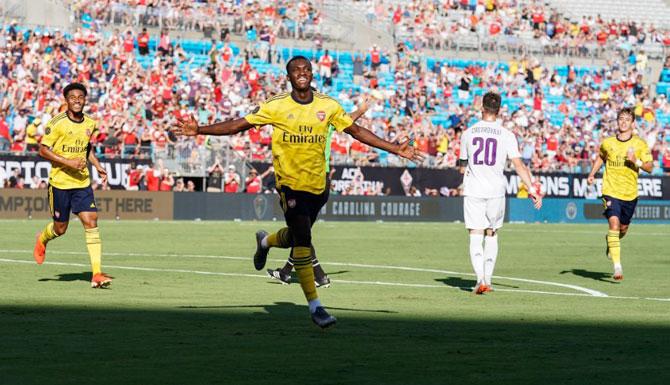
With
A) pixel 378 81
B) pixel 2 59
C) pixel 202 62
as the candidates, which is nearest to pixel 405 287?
pixel 2 59

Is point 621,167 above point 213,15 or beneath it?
beneath

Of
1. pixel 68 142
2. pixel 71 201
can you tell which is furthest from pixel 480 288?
pixel 68 142

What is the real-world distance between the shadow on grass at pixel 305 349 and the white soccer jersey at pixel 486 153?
11.7ft

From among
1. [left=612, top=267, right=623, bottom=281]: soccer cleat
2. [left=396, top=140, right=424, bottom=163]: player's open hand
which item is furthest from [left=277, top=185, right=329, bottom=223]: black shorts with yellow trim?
[left=612, top=267, right=623, bottom=281]: soccer cleat

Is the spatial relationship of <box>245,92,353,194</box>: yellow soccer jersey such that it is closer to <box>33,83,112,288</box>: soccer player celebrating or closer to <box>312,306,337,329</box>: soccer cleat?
<box>312,306,337,329</box>: soccer cleat

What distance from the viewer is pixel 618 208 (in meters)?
19.6

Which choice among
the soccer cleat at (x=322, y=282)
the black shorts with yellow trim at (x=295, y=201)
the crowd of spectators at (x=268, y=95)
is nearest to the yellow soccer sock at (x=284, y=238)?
the black shorts with yellow trim at (x=295, y=201)

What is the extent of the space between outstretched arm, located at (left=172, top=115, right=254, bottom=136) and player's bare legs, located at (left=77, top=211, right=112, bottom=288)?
4.26 meters

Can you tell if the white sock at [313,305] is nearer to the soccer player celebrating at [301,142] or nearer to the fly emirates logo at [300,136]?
the soccer player celebrating at [301,142]

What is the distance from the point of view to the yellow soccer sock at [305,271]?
11705 mm

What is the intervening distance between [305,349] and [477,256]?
20.9 ft

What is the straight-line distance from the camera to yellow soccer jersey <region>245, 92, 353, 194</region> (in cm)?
1217

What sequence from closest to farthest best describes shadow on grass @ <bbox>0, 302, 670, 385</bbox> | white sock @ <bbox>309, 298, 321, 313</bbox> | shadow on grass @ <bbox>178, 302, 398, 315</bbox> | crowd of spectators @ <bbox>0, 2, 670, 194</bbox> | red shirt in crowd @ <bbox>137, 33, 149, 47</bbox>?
shadow on grass @ <bbox>0, 302, 670, 385</bbox> < white sock @ <bbox>309, 298, 321, 313</bbox> < shadow on grass @ <bbox>178, 302, 398, 315</bbox> < crowd of spectators @ <bbox>0, 2, 670, 194</bbox> < red shirt in crowd @ <bbox>137, 33, 149, 47</bbox>

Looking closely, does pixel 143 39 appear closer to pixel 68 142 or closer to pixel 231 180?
pixel 231 180
